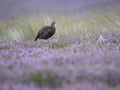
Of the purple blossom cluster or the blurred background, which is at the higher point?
the blurred background

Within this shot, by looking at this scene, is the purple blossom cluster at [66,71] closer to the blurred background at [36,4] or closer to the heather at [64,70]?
the heather at [64,70]

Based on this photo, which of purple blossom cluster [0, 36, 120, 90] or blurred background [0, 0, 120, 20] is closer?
purple blossom cluster [0, 36, 120, 90]

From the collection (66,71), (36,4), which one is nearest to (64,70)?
(66,71)

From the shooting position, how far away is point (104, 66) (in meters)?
4.96

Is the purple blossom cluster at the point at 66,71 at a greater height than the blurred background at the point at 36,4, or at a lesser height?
lesser

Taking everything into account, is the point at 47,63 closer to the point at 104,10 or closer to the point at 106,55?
the point at 106,55

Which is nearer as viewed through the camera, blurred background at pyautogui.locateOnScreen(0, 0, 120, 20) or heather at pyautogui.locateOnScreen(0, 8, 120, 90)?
heather at pyautogui.locateOnScreen(0, 8, 120, 90)

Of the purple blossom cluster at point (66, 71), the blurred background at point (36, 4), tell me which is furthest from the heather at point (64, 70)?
the blurred background at point (36, 4)

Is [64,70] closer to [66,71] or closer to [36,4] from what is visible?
[66,71]

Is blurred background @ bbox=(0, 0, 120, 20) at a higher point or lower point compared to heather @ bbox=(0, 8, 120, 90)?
higher

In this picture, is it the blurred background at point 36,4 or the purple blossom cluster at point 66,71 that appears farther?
the blurred background at point 36,4

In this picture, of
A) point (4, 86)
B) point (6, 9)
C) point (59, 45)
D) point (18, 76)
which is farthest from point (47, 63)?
point (6, 9)

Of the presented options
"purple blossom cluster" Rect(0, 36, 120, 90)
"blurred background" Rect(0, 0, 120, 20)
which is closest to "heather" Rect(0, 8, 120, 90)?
"purple blossom cluster" Rect(0, 36, 120, 90)

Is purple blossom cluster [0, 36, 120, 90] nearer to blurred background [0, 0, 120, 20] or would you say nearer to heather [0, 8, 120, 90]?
heather [0, 8, 120, 90]
